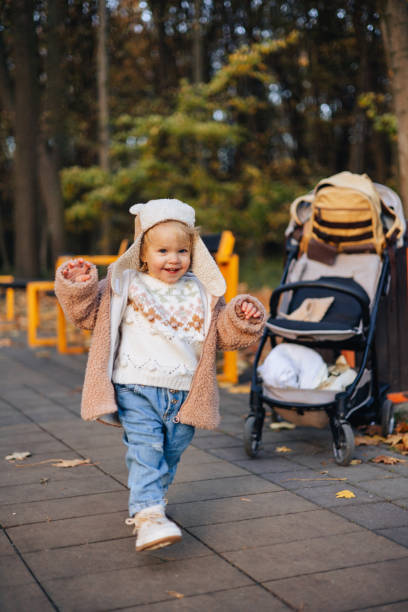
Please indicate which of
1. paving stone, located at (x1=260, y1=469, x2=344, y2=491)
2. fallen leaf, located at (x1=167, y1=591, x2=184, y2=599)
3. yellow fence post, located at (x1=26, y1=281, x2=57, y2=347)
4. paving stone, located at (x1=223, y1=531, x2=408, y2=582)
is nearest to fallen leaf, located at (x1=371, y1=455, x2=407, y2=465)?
paving stone, located at (x1=260, y1=469, x2=344, y2=491)

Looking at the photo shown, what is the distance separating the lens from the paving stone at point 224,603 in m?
2.88

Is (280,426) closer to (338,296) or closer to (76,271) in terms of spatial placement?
(338,296)

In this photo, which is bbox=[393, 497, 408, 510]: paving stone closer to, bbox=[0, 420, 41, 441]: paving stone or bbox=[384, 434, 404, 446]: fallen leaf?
bbox=[384, 434, 404, 446]: fallen leaf

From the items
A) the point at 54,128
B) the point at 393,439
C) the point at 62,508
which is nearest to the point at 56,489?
the point at 62,508

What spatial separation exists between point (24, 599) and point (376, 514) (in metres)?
1.90

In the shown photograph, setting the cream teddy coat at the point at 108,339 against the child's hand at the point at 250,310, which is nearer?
the cream teddy coat at the point at 108,339

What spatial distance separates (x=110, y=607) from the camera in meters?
2.89

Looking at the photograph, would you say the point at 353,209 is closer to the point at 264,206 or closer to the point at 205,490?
the point at 205,490

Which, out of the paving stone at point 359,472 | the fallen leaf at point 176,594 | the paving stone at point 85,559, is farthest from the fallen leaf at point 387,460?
the fallen leaf at point 176,594

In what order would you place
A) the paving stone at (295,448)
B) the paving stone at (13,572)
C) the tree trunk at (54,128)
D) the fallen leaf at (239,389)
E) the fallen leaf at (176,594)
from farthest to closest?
1. the tree trunk at (54,128)
2. the fallen leaf at (239,389)
3. the paving stone at (295,448)
4. the paving stone at (13,572)
5. the fallen leaf at (176,594)

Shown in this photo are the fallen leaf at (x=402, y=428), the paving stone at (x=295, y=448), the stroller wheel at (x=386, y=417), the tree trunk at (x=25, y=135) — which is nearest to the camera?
the paving stone at (x=295, y=448)

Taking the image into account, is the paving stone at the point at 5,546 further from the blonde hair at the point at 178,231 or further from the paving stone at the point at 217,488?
the blonde hair at the point at 178,231

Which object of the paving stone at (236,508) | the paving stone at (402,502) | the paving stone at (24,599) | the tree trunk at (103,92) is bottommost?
the paving stone at (402,502)

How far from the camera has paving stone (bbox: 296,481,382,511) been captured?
13.8ft
